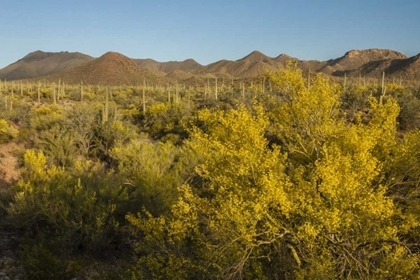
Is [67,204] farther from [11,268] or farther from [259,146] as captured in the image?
[259,146]

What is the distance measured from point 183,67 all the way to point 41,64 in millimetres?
67469

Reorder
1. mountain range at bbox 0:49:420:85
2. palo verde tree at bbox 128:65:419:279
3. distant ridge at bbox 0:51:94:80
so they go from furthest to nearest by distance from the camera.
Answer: distant ridge at bbox 0:51:94:80 → mountain range at bbox 0:49:420:85 → palo verde tree at bbox 128:65:419:279

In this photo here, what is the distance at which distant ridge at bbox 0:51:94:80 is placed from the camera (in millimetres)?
156750

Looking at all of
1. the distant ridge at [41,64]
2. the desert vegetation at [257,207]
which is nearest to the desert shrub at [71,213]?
the desert vegetation at [257,207]

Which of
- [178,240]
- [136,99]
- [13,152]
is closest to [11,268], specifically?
[178,240]

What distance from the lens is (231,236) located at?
6203mm

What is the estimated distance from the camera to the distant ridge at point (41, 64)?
6171 inches

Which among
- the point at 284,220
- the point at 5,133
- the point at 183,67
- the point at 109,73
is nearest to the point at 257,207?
the point at 284,220

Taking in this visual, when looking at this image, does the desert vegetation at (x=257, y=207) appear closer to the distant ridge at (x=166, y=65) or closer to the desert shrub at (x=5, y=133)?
the desert shrub at (x=5, y=133)

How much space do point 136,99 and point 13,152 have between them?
75.2 feet

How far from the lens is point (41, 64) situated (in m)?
174

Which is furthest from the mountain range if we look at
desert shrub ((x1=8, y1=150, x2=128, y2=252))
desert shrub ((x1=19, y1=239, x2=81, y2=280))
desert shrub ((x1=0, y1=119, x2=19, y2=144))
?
desert shrub ((x1=19, y1=239, x2=81, y2=280))

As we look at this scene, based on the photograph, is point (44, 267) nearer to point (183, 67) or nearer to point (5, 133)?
point (5, 133)

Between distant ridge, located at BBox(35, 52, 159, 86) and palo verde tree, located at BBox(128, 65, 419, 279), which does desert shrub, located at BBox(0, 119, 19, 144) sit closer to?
palo verde tree, located at BBox(128, 65, 419, 279)
